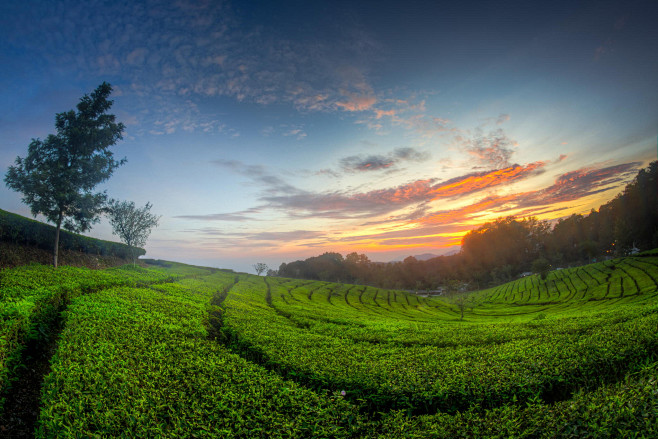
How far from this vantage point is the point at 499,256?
381 ft

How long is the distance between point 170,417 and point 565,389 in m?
10.3

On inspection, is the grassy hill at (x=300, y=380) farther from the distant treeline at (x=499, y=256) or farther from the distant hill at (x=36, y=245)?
the distant treeline at (x=499, y=256)

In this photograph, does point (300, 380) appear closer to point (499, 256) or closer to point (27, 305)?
point (27, 305)

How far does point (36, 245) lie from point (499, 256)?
13933 cm

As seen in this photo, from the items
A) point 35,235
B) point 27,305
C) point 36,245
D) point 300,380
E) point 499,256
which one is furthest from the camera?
point 499,256

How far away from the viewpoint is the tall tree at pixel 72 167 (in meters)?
25.0

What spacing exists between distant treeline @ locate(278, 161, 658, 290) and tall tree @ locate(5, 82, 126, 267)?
8776cm

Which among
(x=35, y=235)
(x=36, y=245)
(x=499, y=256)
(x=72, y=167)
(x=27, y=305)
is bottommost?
(x=499, y=256)

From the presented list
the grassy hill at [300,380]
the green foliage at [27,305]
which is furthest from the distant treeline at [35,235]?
the grassy hill at [300,380]

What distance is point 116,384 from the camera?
6215 mm

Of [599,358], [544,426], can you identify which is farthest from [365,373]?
[599,358]

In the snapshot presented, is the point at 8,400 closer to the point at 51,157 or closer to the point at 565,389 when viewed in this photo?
the point at 565,389

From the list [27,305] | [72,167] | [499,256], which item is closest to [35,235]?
[72,167]

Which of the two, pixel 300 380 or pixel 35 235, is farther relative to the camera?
pixel 35 235
